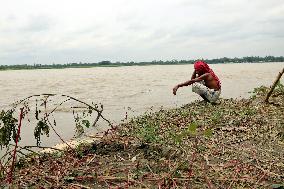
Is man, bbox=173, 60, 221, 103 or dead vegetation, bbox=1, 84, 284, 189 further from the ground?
man, bbox=173, 60, 221, 103

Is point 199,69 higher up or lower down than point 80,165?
higher up

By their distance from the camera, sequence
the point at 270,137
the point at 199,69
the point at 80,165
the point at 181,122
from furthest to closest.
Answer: the point at 199,69 → the point at 181,122 → the point at 270,137 → the point at 80,165

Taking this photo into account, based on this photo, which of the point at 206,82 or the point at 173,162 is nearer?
the point at 173,162

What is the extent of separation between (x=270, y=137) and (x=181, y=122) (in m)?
2.35

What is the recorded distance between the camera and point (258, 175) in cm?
475

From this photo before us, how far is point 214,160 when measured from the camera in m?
5.42

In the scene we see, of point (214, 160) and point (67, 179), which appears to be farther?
point (214, 160)

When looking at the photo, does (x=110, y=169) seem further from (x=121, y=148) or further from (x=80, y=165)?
(x=121, y=148)

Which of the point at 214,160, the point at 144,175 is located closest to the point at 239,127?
the point at 214,160

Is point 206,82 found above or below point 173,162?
above

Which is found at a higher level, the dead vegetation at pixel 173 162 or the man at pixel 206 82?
the man at pixel 206 82

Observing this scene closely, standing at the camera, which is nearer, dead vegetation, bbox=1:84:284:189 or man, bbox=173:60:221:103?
dead vegetation, bbox=1:84:284:189

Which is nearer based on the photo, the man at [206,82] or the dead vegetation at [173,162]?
the dead vegetation at [173,162]

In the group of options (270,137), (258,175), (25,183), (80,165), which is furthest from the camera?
(270,137)
